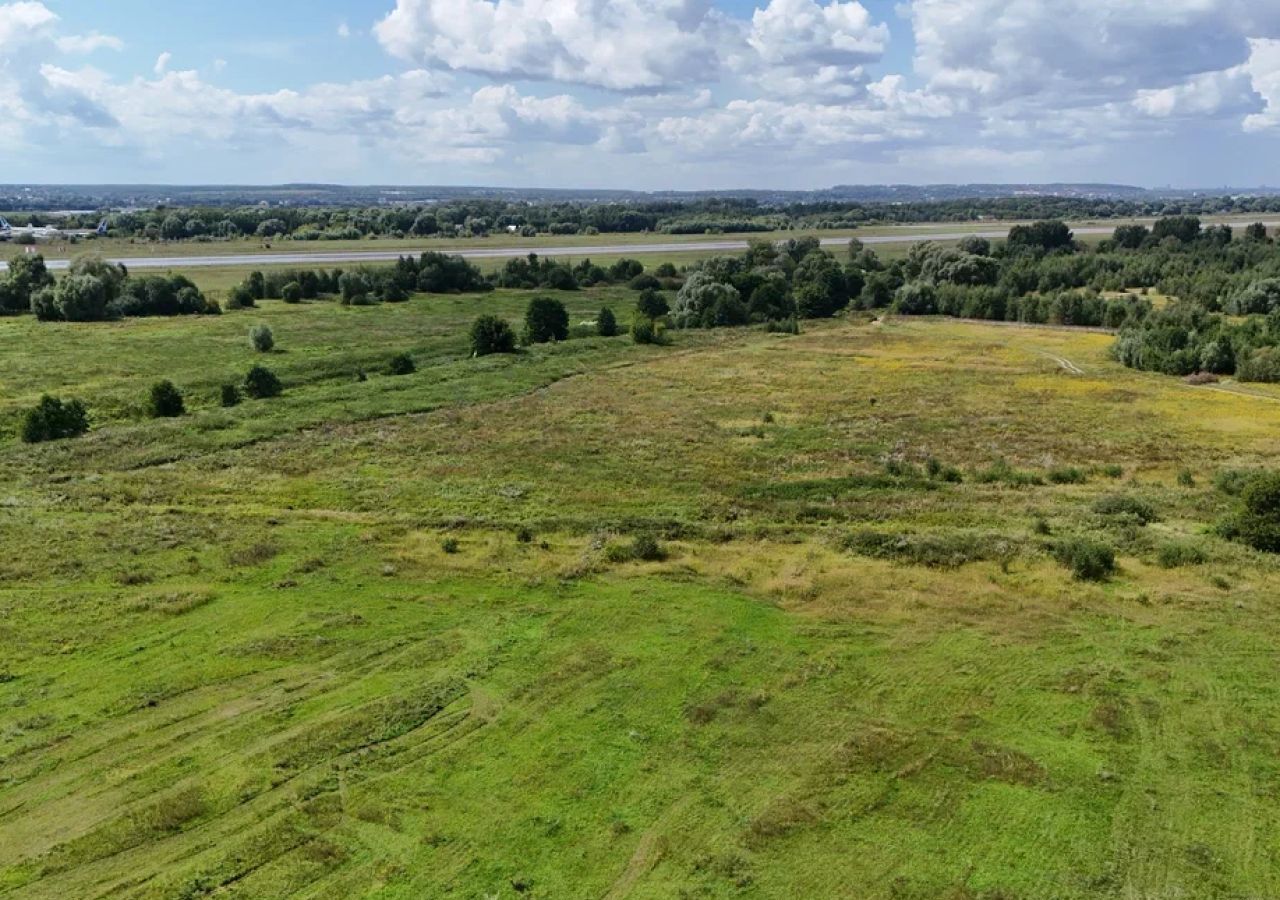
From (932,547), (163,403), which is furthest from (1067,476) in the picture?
A: (163,403)

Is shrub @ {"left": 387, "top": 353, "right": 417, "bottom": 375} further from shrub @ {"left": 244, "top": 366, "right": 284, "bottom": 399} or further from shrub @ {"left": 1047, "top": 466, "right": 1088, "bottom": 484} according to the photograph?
shrub @ {"left": 1047, "top": 466, "right": 1088, "bottom": 484}

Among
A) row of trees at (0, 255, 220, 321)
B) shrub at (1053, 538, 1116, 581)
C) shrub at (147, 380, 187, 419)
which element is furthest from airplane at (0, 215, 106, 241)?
shrub at (1053, 538, 1116, 581)

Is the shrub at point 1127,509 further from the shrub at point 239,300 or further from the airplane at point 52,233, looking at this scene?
the airplane at point 52,233

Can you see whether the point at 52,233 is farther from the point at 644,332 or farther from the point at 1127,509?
the point at 1127,509

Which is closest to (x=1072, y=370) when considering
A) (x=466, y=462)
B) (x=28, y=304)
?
(x=466, y=462)

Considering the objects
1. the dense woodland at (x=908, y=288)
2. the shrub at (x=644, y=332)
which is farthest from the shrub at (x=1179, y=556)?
the shrub at (x=644, y=332)

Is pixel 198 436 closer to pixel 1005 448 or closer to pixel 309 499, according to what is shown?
pixel 309 499
